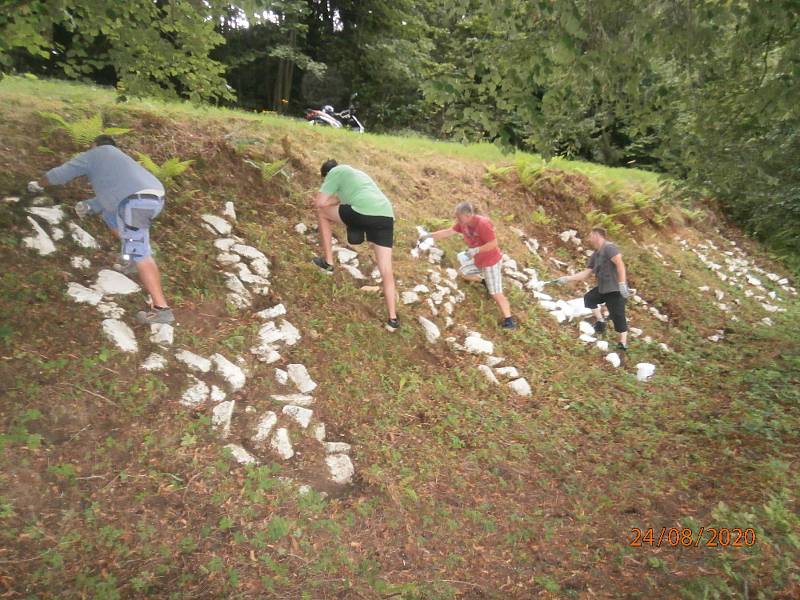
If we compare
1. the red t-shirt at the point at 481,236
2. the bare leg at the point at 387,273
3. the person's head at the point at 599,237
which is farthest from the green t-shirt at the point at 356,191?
the person's head at the point at 599,237

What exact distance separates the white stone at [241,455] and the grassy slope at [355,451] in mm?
111

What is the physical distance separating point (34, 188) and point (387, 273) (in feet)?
12.3

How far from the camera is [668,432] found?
5789mm

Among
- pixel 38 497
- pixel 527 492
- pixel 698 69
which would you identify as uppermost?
pixel 698 69

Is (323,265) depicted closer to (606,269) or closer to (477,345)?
(477,345)

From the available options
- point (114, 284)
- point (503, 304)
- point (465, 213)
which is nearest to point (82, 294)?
point (114, 284)

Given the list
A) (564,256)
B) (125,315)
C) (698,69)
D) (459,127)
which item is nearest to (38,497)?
(125,315)

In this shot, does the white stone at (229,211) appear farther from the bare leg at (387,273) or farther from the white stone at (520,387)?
the white stone at (520,387)

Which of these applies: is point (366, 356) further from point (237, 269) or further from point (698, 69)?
point (698, 69)

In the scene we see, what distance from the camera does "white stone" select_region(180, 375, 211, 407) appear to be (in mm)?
4238

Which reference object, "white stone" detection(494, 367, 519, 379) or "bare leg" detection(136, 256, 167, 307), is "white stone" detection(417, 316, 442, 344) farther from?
"bare leg" detection(136, 256, 167, 307)

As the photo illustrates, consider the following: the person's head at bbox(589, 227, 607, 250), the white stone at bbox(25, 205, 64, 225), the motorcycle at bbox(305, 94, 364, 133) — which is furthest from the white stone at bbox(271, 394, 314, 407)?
the motorcycle at bbox(305, 94, 364, 133)

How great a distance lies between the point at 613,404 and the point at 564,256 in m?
4.07

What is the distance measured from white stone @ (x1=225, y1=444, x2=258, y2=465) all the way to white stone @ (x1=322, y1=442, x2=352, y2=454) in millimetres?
633
